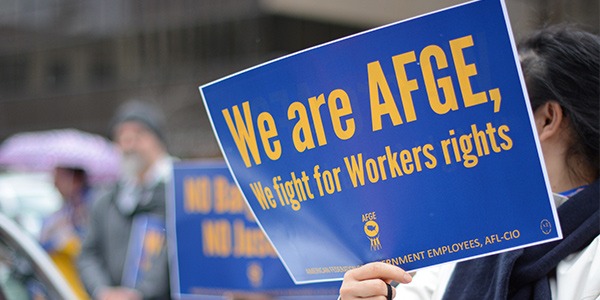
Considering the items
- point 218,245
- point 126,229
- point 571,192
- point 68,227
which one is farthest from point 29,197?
point 571,192

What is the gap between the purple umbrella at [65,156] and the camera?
755 cm

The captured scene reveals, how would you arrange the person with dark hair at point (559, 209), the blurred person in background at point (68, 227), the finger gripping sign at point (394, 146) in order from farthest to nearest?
the blurred person in background at point (68, 227), the person with dark hair at point (559, 209), the finger gripping sign at point (394, 146)

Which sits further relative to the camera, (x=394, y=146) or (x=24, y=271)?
(x=24, y=271)

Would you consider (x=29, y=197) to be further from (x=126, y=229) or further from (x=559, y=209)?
(x=559, y=209)

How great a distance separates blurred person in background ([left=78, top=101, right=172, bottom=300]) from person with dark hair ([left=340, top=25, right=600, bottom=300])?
9.19 feet

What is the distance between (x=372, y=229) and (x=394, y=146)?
165 mm

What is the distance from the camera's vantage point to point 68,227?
6.23 metres

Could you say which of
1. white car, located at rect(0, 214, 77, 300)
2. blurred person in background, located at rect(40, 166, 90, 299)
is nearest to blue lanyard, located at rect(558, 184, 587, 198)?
white car, located at rect(0, 214, 77, 300)

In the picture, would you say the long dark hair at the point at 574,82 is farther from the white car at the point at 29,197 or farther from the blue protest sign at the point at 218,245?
the white car at the point at 29,197

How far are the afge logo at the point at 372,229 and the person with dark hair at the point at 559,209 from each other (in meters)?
0.05

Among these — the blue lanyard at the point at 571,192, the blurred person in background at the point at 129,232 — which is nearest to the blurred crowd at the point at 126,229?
the blurred person in background at the point at 129,232

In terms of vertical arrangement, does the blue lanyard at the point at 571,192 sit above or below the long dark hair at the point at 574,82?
below

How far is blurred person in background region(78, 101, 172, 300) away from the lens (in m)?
4.77

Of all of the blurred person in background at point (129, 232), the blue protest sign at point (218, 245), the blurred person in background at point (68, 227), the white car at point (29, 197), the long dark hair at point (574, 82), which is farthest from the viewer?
the white car at point (29, 197)
